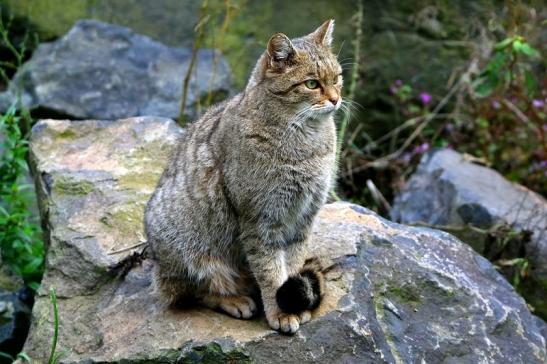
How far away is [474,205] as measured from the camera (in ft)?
21.1

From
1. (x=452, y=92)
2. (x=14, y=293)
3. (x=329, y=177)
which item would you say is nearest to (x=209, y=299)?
(x=329, y=177)

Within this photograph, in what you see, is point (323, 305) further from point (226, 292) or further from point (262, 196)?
point (262, 196)

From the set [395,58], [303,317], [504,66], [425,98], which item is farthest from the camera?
[395,58]

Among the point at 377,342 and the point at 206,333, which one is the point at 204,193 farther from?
the point at 377,342

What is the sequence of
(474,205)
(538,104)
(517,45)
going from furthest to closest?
(538,104), (517,45), (474,205)

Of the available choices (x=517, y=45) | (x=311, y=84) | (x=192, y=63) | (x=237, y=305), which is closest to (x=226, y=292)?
(x=237, y=305)

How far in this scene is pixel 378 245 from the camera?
4.62m

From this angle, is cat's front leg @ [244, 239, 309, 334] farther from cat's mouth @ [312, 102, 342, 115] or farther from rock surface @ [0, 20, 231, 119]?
rock surface @ [0, 20, 231, 119]

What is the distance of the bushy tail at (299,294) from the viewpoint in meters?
3.89

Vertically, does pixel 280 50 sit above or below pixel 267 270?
above

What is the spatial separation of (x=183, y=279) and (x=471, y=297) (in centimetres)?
167

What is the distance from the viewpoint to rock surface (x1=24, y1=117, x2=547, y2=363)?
398cm

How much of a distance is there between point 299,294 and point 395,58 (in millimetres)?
5642

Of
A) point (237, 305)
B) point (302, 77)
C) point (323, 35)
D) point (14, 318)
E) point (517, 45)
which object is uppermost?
point (323, 35)
